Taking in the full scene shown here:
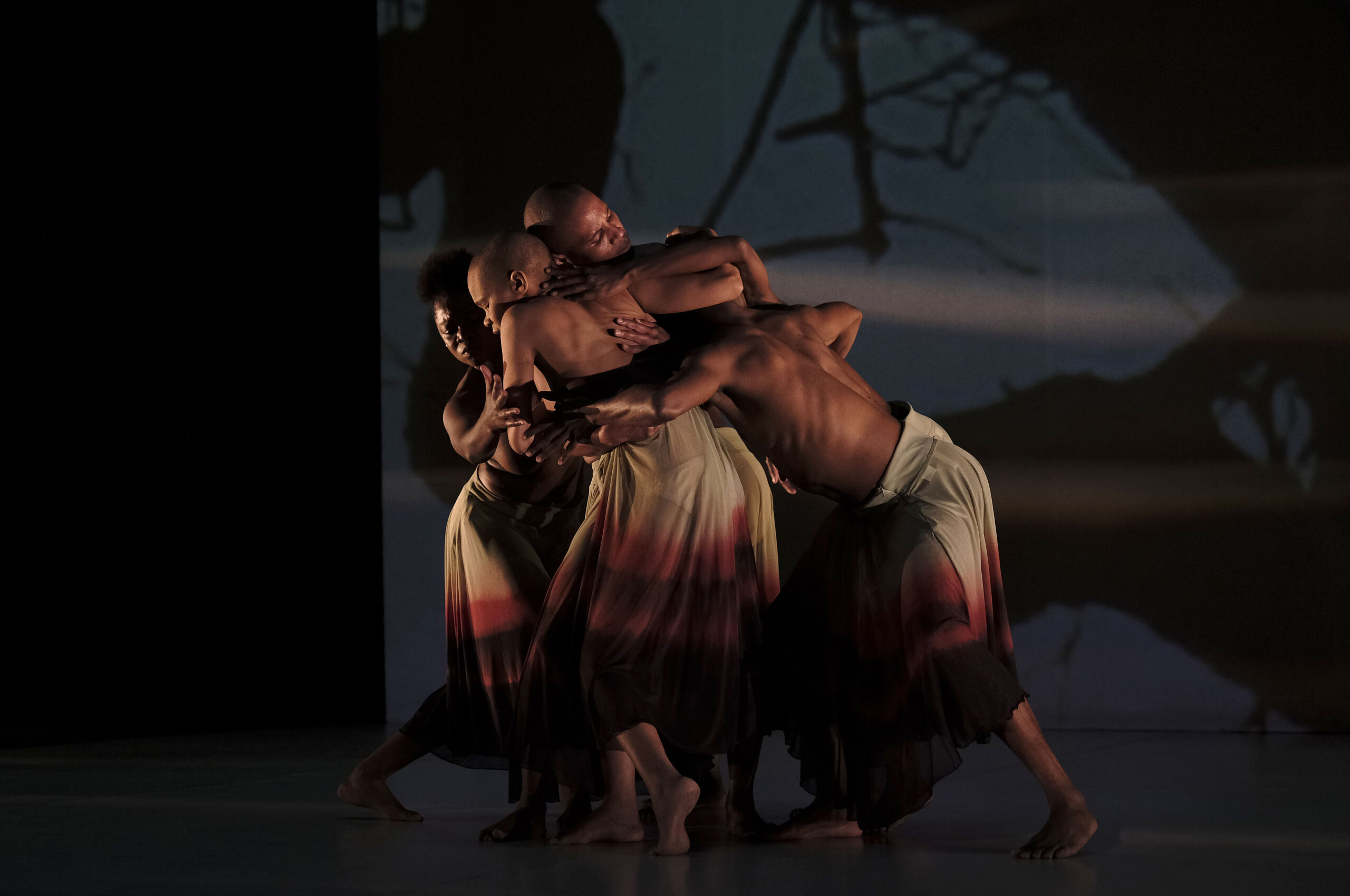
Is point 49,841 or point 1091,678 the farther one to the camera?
point 1091,678

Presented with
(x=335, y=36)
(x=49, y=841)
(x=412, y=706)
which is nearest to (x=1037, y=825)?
(x=49, y=841)

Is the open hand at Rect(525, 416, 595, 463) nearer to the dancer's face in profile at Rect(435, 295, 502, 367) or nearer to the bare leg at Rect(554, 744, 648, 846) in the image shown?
the bare leg at Rect(554, 744, 648, 846)

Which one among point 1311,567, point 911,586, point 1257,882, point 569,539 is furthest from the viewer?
point 1311,567

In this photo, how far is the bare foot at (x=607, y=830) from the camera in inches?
126

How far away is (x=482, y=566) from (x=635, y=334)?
70 centimetres

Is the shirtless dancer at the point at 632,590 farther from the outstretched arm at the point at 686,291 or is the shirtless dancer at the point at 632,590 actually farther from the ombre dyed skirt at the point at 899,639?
the ombre dyed skirt at the point at 899,639

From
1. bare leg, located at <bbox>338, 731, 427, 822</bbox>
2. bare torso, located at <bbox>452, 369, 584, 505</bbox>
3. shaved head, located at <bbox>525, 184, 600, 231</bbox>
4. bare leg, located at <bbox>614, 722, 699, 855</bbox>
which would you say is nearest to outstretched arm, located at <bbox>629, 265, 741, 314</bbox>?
shaved head, located at <bbox>525, 184, 600, 231</bbox>

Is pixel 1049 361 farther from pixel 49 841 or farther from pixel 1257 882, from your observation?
pixel 49 841

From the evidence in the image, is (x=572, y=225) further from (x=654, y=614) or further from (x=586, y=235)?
(x=654, y=614)

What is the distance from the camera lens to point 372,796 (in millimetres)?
3678

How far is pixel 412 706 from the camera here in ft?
22.7

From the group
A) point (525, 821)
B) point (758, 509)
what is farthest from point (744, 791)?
point (758, 509)

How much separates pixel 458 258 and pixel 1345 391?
3812mm

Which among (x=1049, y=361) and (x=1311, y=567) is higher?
(x=1049, y=361)
